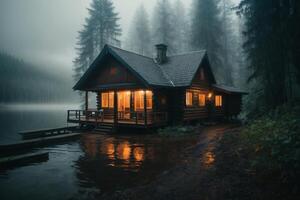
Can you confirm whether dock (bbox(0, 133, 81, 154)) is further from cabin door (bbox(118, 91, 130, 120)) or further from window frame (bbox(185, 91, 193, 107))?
window frame (bbox(185, 91, 193, 107))

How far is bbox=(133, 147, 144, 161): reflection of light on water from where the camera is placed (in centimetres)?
987

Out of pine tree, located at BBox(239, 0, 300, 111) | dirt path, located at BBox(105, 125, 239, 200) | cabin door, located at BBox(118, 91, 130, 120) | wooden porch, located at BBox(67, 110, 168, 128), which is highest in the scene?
pine tree, located at BBox(239, 0, 300, 111)

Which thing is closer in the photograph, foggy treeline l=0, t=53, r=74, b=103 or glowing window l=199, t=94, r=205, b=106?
glowing window l=199, t=94, r=205, b=106

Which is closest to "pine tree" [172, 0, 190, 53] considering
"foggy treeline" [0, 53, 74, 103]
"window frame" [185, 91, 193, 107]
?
"window frame" [185, 91, 193, 107]

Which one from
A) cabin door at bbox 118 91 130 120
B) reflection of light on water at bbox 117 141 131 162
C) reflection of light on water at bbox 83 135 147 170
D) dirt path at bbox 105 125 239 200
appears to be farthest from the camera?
cabin door at bbox 118 91 130 120

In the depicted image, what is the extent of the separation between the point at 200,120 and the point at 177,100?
4.46m

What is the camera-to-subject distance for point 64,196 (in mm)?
5949

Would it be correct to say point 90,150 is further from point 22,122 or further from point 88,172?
point 22,122

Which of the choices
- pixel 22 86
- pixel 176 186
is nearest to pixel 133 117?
pixel 176 186

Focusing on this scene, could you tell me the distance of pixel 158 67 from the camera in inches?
883

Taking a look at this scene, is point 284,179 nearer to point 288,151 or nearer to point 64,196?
point 288,151

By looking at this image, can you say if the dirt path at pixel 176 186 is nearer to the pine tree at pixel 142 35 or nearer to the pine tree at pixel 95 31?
the pine tree at pixel 95 31

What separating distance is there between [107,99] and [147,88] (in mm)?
6544

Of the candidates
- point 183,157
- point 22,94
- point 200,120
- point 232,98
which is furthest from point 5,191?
point 22,94
